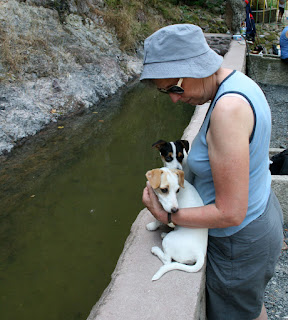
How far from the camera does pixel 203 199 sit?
1.79 meters

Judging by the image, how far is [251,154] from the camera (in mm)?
1457

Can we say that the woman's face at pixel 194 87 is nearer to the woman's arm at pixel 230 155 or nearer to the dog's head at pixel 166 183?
the woman's arm at pixel 230 155

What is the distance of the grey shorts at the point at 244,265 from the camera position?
5.42ft

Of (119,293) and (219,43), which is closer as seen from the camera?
(119,293)

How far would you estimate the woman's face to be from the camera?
5.08ft

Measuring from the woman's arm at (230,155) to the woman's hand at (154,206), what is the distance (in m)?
0.39

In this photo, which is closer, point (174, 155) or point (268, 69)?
point (174, 155)

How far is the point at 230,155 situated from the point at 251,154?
0.17m

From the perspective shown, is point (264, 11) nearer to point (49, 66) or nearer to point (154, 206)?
point (49, 66)

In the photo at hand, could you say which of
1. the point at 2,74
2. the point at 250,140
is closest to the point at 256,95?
the point at 250,140

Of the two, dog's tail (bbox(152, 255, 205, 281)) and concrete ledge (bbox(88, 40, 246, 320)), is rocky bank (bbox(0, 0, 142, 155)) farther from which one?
dog's tail (bbox(152, 255, 205, 281))

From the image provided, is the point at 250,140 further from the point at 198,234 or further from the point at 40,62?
the point at 40,62

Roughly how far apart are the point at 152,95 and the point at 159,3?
8456mm

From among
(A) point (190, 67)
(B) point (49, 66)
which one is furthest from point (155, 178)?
(B) point (49, 66)
